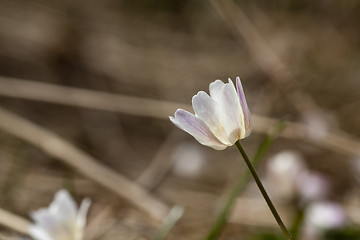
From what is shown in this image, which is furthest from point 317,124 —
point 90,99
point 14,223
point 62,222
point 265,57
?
point 62,222

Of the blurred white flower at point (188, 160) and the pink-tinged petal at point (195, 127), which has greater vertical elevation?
the blurred white flower at point (188, 160)

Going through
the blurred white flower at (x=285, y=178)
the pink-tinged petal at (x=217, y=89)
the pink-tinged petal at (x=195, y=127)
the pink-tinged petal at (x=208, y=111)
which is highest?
the blurred white flower at (x=285, y=178)

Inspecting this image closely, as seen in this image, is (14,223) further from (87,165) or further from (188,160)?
(188,160)

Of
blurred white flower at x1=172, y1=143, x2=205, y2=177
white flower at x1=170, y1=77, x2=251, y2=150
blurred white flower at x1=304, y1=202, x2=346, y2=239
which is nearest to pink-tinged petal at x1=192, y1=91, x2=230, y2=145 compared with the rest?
white flower at x1=170, y1=77, x2=251, y2=150

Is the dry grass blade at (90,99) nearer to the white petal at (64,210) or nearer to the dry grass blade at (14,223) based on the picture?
the dry grass blade at (14,223)

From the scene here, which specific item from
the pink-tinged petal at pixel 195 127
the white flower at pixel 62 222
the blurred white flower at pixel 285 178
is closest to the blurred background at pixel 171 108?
the blurred white flower at pixel 285 178

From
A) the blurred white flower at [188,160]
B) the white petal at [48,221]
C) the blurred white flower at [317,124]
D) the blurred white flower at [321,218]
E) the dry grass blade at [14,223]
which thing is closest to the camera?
the white petal at [48,221]

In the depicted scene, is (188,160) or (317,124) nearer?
(317,124)

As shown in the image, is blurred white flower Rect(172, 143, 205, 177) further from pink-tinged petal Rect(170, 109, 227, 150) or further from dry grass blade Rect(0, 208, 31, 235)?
pink-tinged petal Rect(170, 109, 227, 150)
